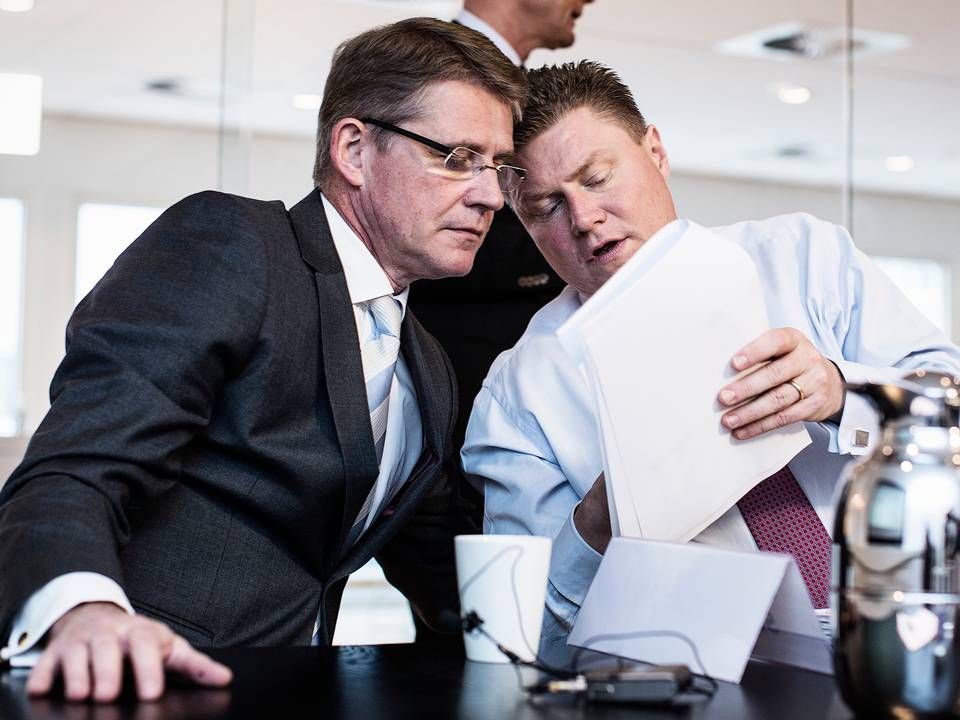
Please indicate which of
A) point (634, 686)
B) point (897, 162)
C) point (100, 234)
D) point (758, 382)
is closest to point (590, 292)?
point (758, 382)

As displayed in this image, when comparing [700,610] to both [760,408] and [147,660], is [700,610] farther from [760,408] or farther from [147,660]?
[147,660]

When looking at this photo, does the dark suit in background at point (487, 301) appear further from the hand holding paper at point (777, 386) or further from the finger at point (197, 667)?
the finger at point (197, 667)

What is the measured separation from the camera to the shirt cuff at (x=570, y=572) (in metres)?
1.41

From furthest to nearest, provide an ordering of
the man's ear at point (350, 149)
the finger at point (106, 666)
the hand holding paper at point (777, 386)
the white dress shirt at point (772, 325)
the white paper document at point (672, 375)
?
the man's ear at point (350, 149)
the white dress shirt at point (772, 325)
the hand holding paper at point (777, 386)
the white paper document at point (672, 375)
the finger at point (106, 666)

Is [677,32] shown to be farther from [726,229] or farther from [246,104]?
[726,229]

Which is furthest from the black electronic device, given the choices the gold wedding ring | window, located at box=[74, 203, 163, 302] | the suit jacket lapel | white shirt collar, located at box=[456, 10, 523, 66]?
window, located at box=[74, 203, 163, 302]

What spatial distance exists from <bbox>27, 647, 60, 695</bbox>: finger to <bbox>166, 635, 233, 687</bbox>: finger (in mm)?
80

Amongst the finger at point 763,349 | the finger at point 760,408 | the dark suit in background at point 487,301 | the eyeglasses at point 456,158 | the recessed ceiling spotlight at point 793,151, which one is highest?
the eyeglasses at point 456,158

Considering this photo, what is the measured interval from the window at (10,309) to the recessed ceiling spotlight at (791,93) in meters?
2.40

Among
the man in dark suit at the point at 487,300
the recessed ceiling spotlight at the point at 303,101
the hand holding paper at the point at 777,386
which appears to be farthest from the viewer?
the recessed ceiling spotlight at the point at 303,101

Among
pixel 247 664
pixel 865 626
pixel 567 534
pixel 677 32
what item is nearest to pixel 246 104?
pixel 677 32

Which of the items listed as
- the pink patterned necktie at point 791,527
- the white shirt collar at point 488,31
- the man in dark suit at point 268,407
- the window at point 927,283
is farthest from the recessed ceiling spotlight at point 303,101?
the pink patterned necktie at point 791,527

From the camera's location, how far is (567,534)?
4.67 feet

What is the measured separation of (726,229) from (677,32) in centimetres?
231
